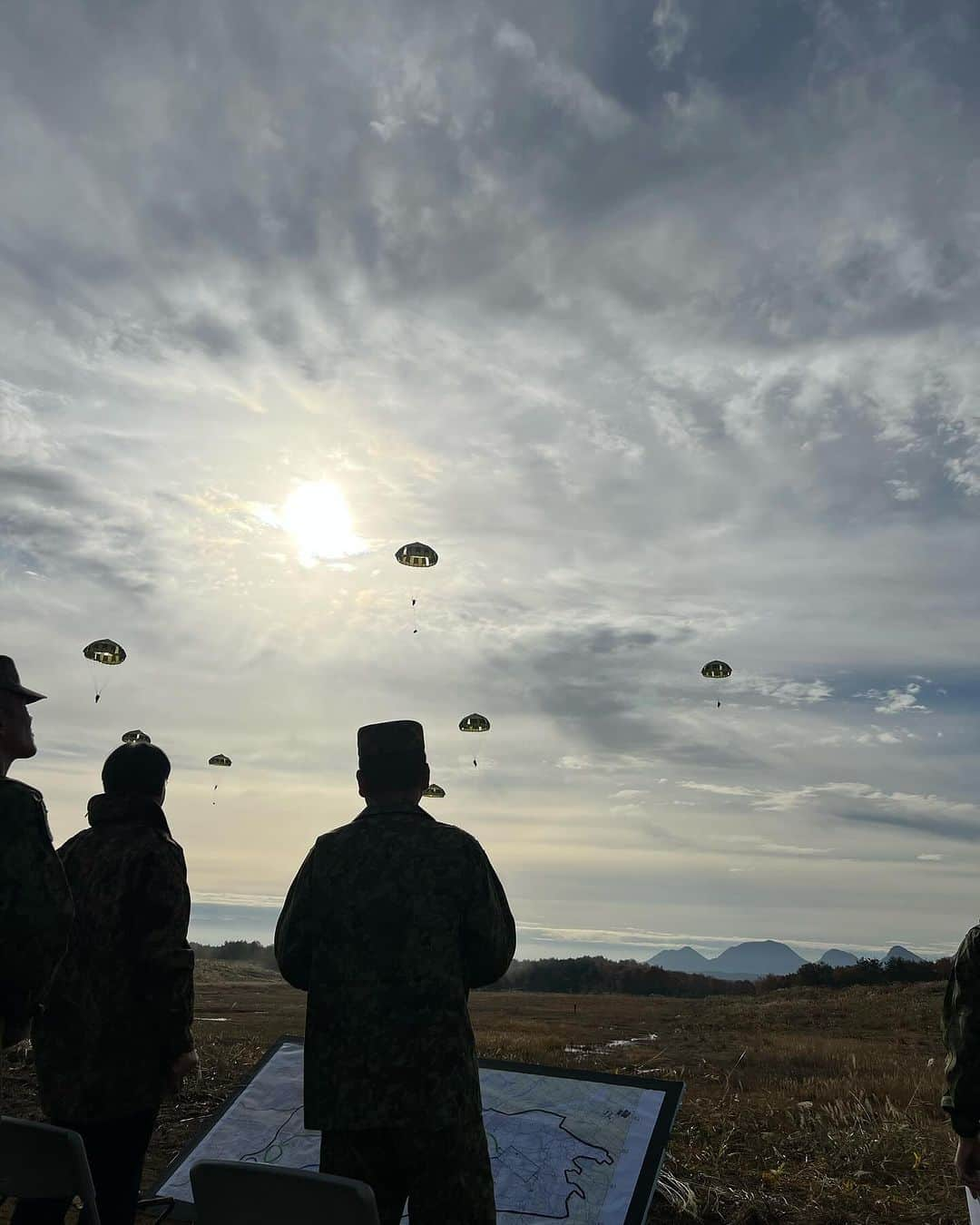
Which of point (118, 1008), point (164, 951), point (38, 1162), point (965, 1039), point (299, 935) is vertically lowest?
point (38, 1162)

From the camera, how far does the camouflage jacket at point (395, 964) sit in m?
4.55

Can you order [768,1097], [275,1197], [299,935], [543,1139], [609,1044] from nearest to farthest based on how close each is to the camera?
[275,1197], [299,935], [543,1139], [768,1097], [609,1044]

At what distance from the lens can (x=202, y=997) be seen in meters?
31.1

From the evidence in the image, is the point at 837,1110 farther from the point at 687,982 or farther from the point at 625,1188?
the point at 687,982

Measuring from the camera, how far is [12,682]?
488 cm

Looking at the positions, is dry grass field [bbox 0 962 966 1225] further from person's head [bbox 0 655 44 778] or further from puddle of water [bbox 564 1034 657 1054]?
person's head [bbox 0 655 44 778]

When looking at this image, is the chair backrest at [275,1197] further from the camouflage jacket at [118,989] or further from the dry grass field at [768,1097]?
the dry grass field at [768,1097]

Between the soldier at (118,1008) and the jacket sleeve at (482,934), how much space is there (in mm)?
1664

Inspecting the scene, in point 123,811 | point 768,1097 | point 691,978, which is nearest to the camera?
point 123,811

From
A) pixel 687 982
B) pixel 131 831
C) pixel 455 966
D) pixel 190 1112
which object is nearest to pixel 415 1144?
pixel 455 966

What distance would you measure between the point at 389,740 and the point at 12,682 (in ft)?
6.44

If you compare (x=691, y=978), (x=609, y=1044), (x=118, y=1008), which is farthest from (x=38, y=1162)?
(x=691, y=978)

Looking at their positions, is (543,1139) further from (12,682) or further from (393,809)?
(12,682)

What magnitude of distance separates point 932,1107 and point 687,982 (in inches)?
1313
